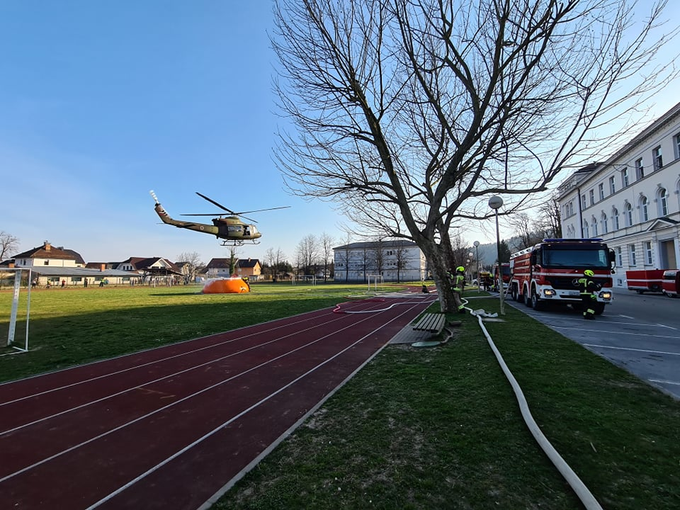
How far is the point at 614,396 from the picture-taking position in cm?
414

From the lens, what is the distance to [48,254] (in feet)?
266

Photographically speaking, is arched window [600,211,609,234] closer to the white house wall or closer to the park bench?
the white house wall

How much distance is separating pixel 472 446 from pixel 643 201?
41.1 m

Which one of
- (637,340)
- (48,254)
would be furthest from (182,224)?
(48,254)

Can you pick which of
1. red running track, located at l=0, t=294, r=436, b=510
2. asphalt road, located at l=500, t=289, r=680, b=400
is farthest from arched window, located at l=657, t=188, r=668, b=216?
red running track, located at l=0, t=294, r=436, b=510

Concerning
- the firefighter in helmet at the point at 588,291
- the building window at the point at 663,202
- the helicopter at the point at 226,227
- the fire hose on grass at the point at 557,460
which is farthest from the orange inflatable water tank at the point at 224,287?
the building window at the point at 663,202

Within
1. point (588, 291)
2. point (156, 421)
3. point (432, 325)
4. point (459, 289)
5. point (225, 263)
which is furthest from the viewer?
point (225, 263)

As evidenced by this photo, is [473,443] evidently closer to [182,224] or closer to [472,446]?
[472,446]

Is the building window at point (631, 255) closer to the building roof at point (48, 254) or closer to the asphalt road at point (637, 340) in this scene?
the asphalt road at point (637, 340)

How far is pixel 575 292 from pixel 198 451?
1373 cm

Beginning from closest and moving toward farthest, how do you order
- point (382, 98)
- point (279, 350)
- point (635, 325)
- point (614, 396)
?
point (614, 396) → point (279, 350) → point (635, 325) → point (382, 98)

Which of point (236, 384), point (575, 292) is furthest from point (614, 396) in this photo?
point (575, 292)

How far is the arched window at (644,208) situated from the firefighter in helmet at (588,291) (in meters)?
28.5

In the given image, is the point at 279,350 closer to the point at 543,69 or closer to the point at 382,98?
the point at 382,98
